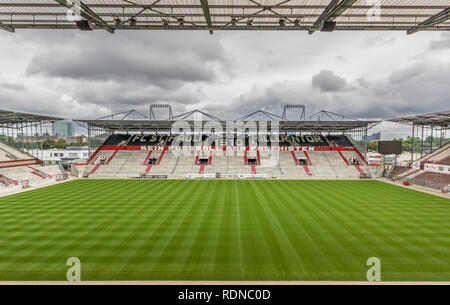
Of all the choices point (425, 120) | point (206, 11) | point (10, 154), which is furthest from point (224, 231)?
point (10, 154)

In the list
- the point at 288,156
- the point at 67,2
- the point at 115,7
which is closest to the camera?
the point at 67,2

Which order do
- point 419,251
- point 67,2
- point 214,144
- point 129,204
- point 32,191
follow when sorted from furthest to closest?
point 214,144 < point 32,191 < point 129,204 < point 419,251 < point 67,2

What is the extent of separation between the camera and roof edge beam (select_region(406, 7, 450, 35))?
6805 millimetres

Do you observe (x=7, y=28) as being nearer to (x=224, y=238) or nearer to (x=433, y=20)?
(x=224, y=238)

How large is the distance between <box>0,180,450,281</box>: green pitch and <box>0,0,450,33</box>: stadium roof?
9.56 m

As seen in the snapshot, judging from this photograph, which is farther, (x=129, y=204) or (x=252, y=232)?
(x=129, y=204)

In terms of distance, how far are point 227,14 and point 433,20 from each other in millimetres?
7763

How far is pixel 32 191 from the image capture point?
22031mm

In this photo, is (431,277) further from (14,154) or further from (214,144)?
(14,154)

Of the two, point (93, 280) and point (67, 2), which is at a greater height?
point (67, 2)

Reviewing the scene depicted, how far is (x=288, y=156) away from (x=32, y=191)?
1569 inches

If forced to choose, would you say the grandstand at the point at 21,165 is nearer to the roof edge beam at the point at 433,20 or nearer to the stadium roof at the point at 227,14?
the stadium roof at the point at 227,14

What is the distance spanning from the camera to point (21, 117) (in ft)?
96.1
